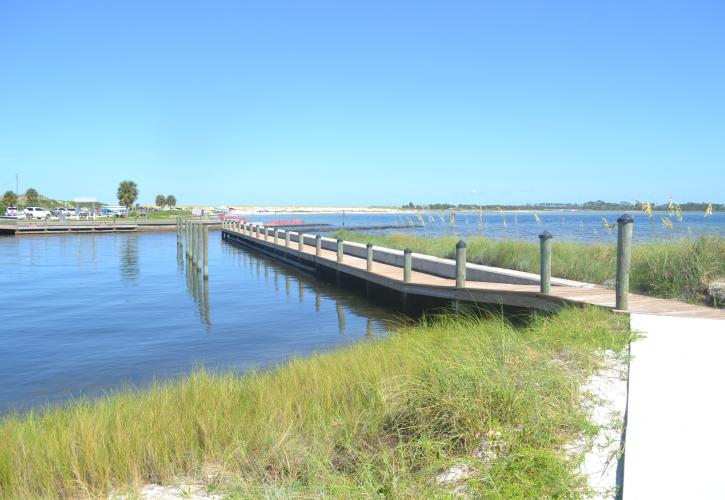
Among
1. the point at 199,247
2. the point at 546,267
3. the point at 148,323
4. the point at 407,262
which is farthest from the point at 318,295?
the point at 546,267

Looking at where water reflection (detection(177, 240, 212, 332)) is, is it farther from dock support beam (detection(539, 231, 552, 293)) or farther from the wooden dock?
dock support beam (detection(539, 231, 552, 293))

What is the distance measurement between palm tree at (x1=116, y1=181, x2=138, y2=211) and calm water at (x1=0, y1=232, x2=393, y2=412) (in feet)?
232

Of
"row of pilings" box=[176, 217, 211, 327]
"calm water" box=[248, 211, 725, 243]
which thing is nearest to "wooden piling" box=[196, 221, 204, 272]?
"row of pilings" box=[176, 217, 211, 327]

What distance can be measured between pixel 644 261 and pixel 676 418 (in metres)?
7.62

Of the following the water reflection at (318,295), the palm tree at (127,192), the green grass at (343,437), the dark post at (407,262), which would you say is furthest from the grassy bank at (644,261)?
the palm tree at (127,192)

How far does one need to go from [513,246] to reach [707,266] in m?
7.50

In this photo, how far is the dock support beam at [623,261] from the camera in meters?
8.02

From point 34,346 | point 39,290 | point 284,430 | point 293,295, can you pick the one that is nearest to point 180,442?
point 284,430

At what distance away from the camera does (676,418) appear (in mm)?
4227

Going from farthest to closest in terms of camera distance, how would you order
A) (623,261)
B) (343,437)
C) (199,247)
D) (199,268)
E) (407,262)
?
(199,268)
(199,247)
(407,262)
(623,261)
(343,437)

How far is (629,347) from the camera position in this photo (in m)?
6.19

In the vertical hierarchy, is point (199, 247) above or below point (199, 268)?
above

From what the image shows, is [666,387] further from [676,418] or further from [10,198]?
[10,198]

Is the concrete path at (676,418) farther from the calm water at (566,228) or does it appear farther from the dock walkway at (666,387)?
the calm water at (566,228)
